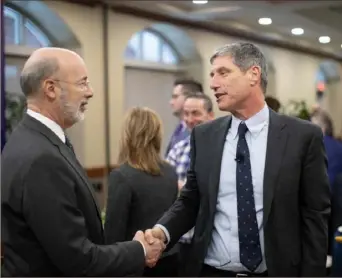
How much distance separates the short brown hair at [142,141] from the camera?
2678 mm

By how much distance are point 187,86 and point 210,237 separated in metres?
2.15

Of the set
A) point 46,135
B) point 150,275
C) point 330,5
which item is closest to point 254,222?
point 46,135

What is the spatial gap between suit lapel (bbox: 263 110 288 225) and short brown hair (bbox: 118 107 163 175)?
0.88 m

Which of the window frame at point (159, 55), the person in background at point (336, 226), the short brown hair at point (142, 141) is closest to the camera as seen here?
the person in background at point (336, 226)

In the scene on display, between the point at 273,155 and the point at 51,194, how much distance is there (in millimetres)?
819

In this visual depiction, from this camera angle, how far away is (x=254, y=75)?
198cm

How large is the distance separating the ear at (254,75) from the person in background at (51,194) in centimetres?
62

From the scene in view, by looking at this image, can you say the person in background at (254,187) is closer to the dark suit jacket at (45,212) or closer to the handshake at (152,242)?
the handshake at (152,242)

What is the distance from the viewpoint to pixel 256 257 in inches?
74.8

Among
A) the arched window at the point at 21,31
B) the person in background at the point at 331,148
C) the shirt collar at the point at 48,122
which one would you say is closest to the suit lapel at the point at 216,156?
the shirt collar at the point at 48,122

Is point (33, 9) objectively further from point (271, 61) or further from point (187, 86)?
point (271, 61)

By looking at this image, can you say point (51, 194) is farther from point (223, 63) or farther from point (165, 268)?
point (165, 268)

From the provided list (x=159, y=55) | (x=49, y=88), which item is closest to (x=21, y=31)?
(x=159, y=55)

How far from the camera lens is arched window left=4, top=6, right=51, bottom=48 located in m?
5.09
